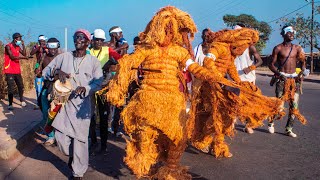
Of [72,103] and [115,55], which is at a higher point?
[115,55]

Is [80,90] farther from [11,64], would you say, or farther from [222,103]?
[11,64]

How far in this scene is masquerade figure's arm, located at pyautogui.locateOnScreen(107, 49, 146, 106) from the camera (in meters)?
4.98

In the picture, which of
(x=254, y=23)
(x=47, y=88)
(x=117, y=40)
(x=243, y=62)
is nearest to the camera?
(x=47, y=88)

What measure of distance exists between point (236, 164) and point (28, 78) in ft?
42.3

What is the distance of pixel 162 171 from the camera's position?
5.22m

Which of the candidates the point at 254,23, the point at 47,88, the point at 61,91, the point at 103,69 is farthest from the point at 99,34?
the point at 254,23

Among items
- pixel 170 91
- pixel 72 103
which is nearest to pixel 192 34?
pixel 170 91

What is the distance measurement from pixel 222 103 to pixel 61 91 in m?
2.22

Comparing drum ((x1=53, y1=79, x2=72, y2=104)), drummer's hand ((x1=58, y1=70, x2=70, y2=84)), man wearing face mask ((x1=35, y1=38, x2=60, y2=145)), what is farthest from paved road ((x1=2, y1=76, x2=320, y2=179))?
drummer's hand ((x1=58, y1=70, x2=70, y2=84))

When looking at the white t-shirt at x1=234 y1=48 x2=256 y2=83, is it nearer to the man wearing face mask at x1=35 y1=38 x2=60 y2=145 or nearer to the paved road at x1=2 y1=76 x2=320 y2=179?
the paved road at x1=2 y1=76 x2=320 y2=179

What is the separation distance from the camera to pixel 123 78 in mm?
4996

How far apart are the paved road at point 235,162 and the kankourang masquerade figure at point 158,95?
29.3 inches

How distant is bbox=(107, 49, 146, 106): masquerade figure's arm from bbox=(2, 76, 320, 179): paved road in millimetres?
1303

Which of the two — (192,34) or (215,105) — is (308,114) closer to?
(215,105)
